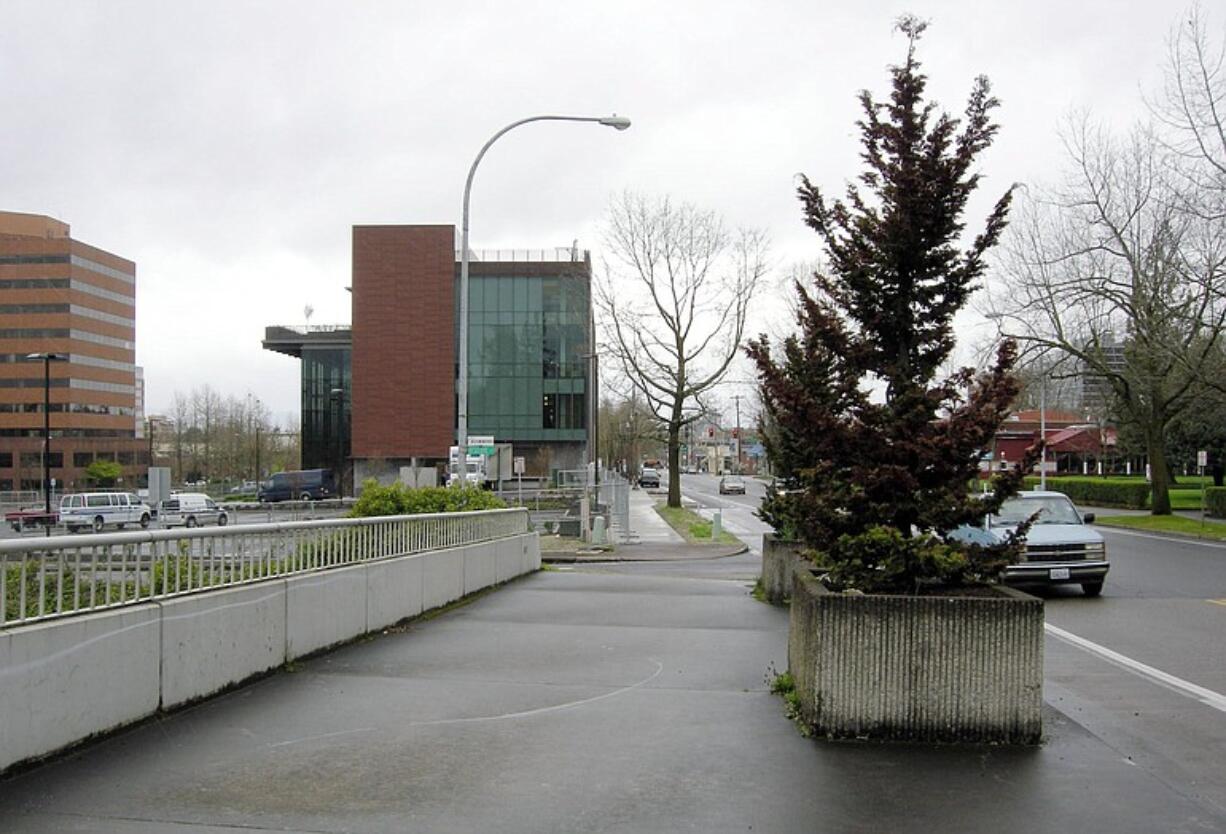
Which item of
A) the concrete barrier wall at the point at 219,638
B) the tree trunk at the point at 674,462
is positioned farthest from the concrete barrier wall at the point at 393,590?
the tree trunk at the point at 674,462

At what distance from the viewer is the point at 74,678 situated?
5637 millimetres

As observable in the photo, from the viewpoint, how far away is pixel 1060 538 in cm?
1623

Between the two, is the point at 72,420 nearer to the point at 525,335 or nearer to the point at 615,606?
the point at 525,335

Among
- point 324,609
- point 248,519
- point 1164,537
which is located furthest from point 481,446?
point 324,609

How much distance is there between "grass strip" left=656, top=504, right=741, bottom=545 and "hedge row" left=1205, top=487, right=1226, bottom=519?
2017 cm

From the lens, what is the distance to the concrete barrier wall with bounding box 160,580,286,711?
6680 mm

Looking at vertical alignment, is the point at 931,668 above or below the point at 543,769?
above

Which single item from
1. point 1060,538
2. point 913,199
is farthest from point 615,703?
point 1060,538

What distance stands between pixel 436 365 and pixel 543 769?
235 feet

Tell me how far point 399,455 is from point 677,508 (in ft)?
98.5

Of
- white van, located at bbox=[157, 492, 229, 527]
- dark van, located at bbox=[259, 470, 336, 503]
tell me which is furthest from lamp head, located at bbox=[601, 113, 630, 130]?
dark van, located at bbox=[259, 470, 336, 503]

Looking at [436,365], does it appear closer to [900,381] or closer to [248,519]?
[248,519]

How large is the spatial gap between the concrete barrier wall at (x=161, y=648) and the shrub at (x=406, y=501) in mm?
3856

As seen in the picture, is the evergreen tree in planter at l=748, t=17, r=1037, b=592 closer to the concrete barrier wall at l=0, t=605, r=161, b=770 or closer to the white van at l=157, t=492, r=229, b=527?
the concrete barrier wall at l=0, t=605, r=161, b=770
